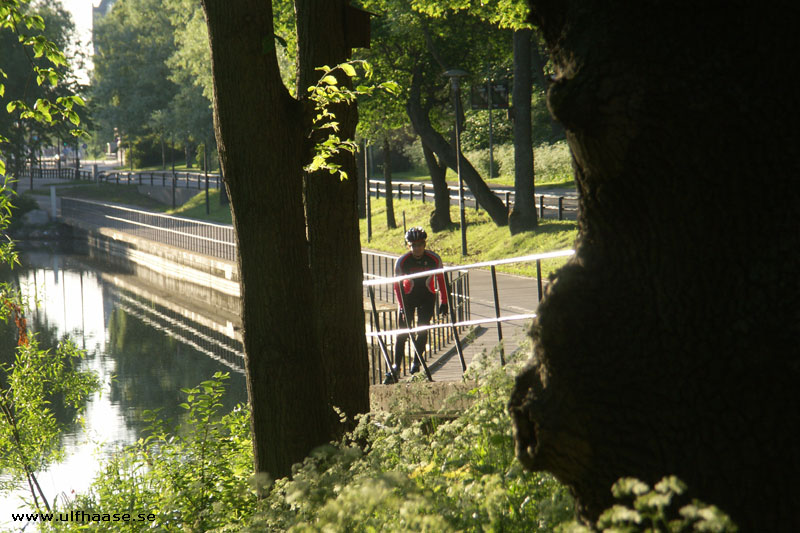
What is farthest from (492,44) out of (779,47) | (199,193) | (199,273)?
(199,193)

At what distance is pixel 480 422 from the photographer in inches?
148

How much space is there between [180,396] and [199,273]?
35.2 ft

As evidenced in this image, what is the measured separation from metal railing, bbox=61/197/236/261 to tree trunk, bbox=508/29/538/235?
844cm

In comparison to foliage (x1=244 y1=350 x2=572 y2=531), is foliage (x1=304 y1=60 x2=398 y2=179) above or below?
above

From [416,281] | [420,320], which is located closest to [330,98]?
[416,281]

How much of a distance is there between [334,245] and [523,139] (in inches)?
697

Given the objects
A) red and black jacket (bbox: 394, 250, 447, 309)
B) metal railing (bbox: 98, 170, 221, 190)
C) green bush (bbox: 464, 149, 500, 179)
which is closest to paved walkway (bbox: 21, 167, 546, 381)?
red and black jacket (bbox: 394, 250, 447, 309)

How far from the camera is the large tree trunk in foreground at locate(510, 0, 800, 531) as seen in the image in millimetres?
2324

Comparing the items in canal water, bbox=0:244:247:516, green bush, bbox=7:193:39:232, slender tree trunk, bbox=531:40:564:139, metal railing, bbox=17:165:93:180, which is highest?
slender tree trunk, bbox=531:40:564:139

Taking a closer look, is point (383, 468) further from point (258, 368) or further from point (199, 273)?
point (199, 273)

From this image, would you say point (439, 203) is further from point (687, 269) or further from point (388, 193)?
point (687, 269)

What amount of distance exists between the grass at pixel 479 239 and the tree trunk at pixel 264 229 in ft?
39.8

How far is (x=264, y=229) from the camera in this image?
16.2 feet

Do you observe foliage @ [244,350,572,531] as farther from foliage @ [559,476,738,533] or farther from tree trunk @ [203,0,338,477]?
tree trunk @ [203,0,338,477]
